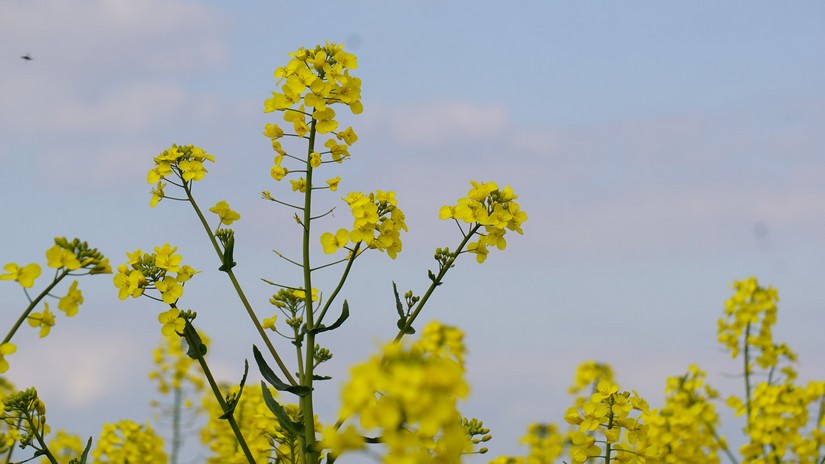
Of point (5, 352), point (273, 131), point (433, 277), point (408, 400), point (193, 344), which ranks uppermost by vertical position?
point (273, 131)

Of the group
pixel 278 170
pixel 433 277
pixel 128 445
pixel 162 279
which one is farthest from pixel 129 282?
pixel 128 445

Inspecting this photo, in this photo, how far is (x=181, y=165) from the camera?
14.1ft

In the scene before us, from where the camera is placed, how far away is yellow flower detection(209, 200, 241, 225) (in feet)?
14.1

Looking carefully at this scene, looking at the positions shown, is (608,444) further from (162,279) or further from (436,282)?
(162,279)

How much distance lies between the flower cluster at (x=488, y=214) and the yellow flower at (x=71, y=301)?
156 cm

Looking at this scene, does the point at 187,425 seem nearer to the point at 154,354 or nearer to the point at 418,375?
the point at 154,354

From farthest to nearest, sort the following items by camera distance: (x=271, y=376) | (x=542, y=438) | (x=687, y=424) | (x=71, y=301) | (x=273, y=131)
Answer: (x=542, y=438) → (x=687, y=424) → (x=273, y=131) → (x=271, y=376) → (x=71, y=301)

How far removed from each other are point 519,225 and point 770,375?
16.1ft

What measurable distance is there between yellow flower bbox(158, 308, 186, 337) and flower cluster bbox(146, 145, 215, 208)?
71 centimetres

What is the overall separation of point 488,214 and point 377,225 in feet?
1.67

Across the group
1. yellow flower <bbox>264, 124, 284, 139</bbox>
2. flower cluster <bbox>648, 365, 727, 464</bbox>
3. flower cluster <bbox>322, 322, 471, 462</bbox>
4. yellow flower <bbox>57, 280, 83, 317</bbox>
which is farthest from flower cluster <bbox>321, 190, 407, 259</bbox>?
flower cluster <bbox>648, 365, 727, 464</bbox>

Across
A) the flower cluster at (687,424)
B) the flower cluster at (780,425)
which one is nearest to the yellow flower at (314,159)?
the flower cluster at (687,424)

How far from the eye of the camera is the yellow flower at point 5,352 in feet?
10.9

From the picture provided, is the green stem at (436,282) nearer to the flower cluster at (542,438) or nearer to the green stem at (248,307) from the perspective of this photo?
the green stem at (248,307)
